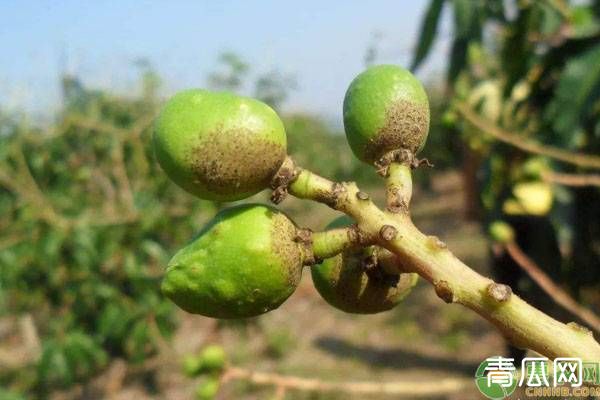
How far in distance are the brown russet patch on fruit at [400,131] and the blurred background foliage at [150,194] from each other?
1.50 meters

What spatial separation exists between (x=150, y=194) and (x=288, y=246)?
411 cm

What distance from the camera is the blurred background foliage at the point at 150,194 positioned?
10.0ft

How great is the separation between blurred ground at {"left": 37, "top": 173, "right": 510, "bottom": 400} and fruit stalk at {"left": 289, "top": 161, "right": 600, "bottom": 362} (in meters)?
3.87

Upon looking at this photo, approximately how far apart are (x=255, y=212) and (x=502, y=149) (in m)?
2.79

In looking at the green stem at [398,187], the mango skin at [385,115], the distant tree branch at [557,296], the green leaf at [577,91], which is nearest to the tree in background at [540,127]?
the green leaf at [577,91]

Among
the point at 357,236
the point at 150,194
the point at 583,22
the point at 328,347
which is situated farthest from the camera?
the point at 328,347

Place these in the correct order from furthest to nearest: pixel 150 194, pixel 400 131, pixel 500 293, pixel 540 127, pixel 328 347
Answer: pixel 328 347 < pixel 150 194 < pixel 540 127 < pixel 400 131 < pixel 500 293

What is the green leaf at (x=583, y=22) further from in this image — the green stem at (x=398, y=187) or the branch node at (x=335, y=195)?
the branch node at (x=335, y=195)

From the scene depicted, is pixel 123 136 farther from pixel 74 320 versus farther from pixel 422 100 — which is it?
pixel 422 100

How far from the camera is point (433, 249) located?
28.8 inches

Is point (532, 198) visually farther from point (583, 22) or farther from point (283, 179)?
point (283, 179)

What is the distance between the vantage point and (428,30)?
3.08 m

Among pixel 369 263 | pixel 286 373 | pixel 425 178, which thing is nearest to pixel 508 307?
pixel 369 263

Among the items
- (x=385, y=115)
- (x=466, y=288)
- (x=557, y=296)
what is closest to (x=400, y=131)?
(x=385, y=115)
